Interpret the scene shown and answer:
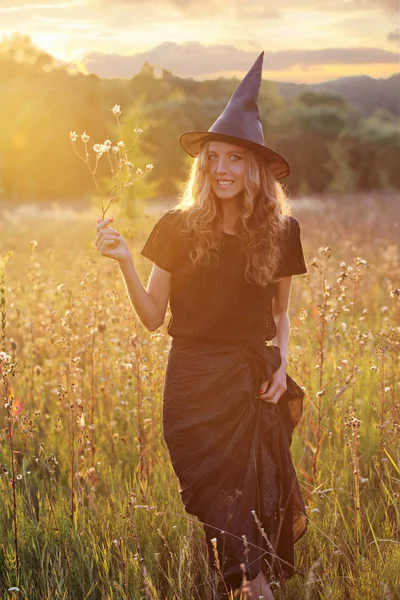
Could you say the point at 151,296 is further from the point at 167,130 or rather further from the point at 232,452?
the point at 167,130

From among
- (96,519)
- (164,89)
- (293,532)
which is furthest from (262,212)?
(164,89)

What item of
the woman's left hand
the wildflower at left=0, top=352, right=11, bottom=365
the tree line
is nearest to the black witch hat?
the woman's left hand

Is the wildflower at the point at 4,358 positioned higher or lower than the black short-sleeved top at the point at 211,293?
lower

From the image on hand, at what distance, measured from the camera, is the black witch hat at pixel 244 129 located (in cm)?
318

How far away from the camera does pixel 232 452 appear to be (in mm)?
3035

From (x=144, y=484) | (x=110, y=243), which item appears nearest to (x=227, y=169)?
(x=110, y=243)

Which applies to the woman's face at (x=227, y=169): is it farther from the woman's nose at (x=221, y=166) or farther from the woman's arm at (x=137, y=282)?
the woman's arm at (x=137, y=282)

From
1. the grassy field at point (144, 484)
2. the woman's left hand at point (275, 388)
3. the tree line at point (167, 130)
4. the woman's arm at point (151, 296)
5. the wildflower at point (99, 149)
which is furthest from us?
the tree line at point (167, 130)

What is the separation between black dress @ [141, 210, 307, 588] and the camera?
2.99m

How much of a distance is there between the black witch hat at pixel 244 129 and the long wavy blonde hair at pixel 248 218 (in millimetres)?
66

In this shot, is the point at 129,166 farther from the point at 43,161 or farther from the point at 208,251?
the point at 43,161

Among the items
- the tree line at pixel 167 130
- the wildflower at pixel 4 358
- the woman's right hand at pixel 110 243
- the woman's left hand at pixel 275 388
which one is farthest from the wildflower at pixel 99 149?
the tree line at pixel 167 130

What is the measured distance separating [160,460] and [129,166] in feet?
6.34

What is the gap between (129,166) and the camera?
3.05 metres
